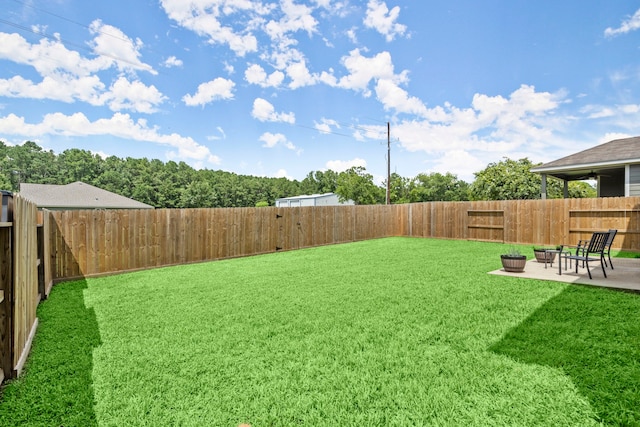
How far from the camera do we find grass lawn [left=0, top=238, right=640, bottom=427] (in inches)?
84.0

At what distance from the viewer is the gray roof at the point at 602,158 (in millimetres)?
11281

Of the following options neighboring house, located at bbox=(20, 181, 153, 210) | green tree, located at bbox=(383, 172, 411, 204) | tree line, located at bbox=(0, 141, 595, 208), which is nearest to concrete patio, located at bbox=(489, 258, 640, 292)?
tree line, located at bbox=(0, 141, 595, 208)

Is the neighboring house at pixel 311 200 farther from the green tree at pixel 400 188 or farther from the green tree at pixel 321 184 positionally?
the green tree at pixel 321 184

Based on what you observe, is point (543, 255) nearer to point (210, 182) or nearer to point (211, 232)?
point (211, 232)

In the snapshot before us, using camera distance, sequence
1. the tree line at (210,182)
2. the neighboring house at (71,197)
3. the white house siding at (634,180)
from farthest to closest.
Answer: the tree line at (210,182) → the neighboring house at (71,197) → the white house siding at (634,180)

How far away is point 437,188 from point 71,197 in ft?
168

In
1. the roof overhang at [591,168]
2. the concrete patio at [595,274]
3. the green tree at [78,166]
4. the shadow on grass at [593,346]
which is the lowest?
the shadow on grass at [593,346]

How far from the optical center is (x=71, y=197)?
938 inches

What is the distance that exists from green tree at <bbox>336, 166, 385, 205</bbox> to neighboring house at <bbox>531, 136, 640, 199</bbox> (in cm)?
2681

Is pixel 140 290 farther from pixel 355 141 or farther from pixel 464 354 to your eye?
pixel 355 141

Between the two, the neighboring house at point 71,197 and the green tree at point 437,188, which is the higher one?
the green tree at point 437,188

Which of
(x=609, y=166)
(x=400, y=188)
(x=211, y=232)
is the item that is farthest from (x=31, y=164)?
(x=609, y=166)

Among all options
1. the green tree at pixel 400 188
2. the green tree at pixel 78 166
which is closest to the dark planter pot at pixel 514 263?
the green tree at pixel 400 188

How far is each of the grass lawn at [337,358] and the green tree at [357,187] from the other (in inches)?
1415
